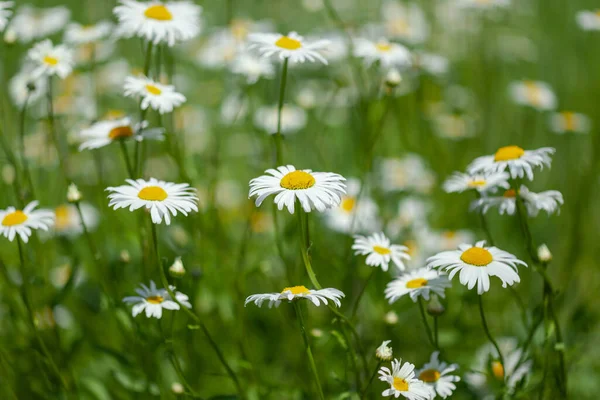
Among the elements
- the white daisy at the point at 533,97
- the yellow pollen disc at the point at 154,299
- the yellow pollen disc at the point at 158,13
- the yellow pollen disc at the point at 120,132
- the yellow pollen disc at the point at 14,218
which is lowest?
the yellow pollen disc at the point at 154,299

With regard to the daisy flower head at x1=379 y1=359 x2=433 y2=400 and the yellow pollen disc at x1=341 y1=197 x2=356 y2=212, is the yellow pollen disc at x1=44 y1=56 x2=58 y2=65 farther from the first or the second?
the daisy flower head at x1=379 y1=359 x2=433 y2=400

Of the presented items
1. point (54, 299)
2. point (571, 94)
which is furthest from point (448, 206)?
point (54, 299)

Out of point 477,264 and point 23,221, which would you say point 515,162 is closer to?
point 477,264

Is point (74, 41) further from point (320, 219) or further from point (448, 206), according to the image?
point (448, 206)

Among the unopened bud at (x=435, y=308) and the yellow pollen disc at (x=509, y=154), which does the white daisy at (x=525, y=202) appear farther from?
the unopened bud at (x=435, y=308)

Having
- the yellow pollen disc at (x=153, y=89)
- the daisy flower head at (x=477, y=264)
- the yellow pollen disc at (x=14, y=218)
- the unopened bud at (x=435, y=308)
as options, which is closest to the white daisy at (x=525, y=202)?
the daisy flower head at (x=477, y=264)

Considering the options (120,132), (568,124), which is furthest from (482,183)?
(568,124)
